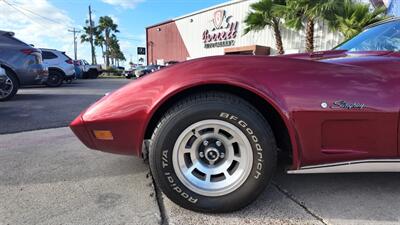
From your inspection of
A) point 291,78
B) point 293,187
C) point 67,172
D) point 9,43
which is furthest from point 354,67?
point 9,43

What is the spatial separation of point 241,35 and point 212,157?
2007 centimetres

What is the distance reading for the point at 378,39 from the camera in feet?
8.96

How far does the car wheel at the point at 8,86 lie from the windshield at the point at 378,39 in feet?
23.2

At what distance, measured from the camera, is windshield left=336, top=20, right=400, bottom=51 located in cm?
257

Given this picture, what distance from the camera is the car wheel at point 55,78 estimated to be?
12.7 meters

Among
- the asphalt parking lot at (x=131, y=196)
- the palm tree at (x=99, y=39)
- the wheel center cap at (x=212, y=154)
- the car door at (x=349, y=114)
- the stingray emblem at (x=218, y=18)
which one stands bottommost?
the asphalt parking lot at (x=131, y=196)

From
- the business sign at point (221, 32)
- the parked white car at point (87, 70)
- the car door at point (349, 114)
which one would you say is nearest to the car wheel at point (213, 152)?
the car door at point (349, 114)

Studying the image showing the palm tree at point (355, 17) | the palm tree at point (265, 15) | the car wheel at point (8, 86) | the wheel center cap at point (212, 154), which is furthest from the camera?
the palm tree at point (265, 15)

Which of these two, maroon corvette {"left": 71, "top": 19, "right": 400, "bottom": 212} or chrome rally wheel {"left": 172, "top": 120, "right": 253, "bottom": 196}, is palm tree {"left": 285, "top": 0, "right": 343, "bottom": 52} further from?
chrome rally wheel {"left": 172, "top": 120, "right": 253, "bottom": 196}

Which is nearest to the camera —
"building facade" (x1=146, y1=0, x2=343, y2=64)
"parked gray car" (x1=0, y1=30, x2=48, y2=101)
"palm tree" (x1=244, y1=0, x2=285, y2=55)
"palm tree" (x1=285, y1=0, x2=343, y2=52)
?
"parked gray car" (x1=0, y1=30, x2=48, y2=101)

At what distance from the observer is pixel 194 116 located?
198 cm

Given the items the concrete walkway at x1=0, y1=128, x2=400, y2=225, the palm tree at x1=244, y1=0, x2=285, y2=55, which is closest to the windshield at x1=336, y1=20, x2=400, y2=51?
the concrete walkway at x1=0, y1=128, x2=400, y2=225

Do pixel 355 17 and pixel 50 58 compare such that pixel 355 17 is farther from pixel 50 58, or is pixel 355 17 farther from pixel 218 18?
pixel 218 18

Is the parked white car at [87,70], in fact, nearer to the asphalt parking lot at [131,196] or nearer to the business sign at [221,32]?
the business sign at [221,32]
